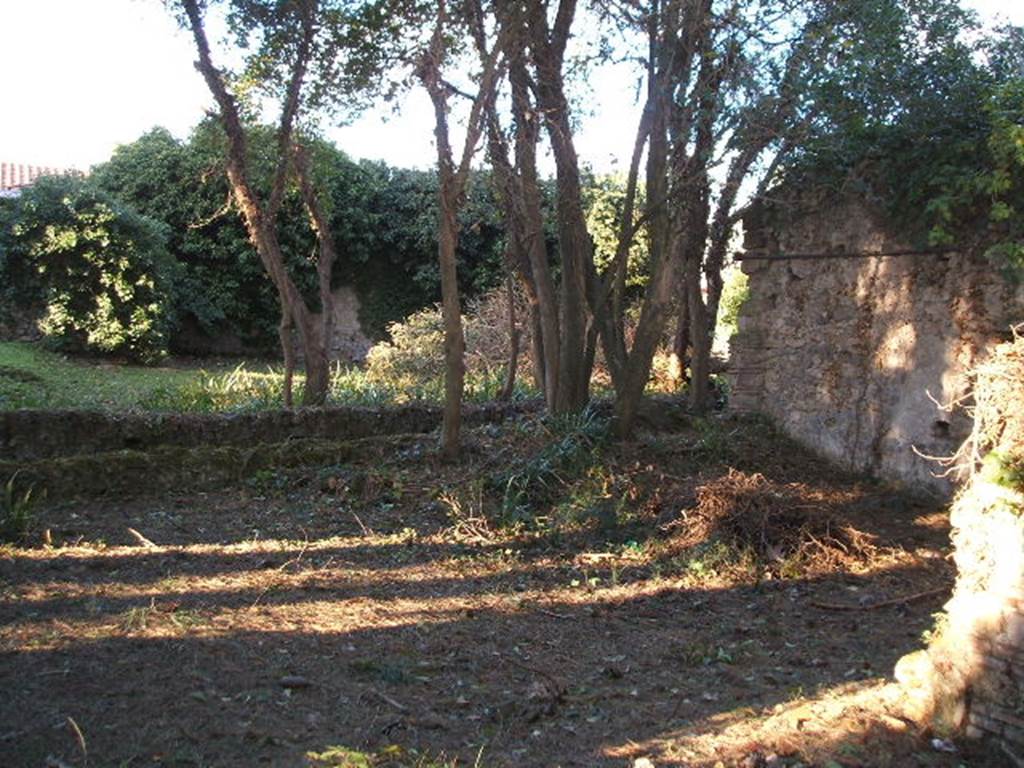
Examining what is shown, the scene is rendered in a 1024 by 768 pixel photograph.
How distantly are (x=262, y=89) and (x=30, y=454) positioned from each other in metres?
3.90

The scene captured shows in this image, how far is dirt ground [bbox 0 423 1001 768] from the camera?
11.3ft

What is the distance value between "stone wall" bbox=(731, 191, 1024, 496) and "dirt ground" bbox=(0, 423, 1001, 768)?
1.93ft

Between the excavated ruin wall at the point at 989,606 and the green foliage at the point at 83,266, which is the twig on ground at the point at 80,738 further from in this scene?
the green foliage at the point at 83,266

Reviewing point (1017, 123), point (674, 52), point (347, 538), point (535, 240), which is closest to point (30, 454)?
point (347, 538)

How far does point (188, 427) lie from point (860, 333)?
6.00 m

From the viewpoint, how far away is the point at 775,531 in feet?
20.1

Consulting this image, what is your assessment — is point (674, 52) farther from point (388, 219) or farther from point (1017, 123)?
point (388, 219)

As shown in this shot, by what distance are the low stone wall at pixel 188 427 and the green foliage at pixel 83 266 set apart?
791cm

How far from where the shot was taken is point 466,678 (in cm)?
422

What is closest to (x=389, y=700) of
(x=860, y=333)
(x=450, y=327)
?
(x=450, y=327)

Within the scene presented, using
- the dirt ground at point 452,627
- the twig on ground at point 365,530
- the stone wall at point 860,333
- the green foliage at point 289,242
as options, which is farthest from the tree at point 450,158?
the green foliage at point 289,242

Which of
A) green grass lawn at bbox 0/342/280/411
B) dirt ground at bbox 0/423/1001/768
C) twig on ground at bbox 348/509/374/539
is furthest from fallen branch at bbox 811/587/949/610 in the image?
green grass lawn at bbox 0/342/280/411

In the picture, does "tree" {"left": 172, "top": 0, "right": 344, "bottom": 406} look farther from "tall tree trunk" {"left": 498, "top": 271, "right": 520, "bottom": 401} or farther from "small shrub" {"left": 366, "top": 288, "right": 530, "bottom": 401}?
"small shrub" {"left": 366, "top": 288, "right": 530, "bottom": 401}

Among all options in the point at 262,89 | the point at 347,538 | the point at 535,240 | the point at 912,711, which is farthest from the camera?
the point at 262,89
